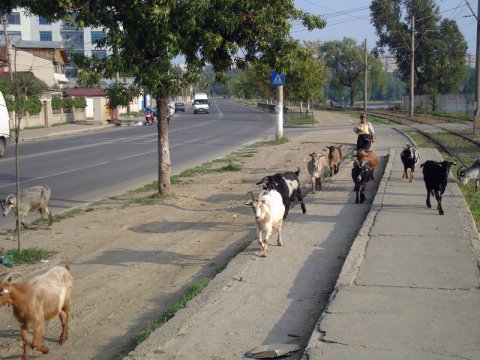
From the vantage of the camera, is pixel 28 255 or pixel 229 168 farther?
pixel 229 168

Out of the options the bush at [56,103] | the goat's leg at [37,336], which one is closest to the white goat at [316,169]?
the goat's leg at [37,336]

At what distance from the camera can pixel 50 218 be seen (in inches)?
502

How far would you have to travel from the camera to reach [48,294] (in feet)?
21.2

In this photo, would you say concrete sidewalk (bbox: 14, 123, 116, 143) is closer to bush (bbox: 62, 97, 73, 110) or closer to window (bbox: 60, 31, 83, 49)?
bush (bbox: 62, 97, 73, 110)

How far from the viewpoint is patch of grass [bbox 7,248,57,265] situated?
984 cm

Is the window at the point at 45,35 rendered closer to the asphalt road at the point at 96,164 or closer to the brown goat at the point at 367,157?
the asphalt road at the point at 96,164

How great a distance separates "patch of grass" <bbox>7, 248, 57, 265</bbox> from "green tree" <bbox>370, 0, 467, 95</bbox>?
7328 cm

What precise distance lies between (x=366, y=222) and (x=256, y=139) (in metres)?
27.0

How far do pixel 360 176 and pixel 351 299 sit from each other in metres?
7.18

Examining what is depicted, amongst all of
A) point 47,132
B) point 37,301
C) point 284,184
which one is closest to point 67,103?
point 47,132

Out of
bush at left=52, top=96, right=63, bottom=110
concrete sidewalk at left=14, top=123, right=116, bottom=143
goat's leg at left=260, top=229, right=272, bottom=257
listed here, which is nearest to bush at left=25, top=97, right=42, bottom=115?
concrete sidewalk at left=14, top=123, right=116, bottom=143

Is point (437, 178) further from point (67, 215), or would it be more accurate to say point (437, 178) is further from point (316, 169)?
point (67, 215)

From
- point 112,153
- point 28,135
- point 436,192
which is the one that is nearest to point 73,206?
point 436,192

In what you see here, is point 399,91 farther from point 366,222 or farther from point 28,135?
point 366,222
